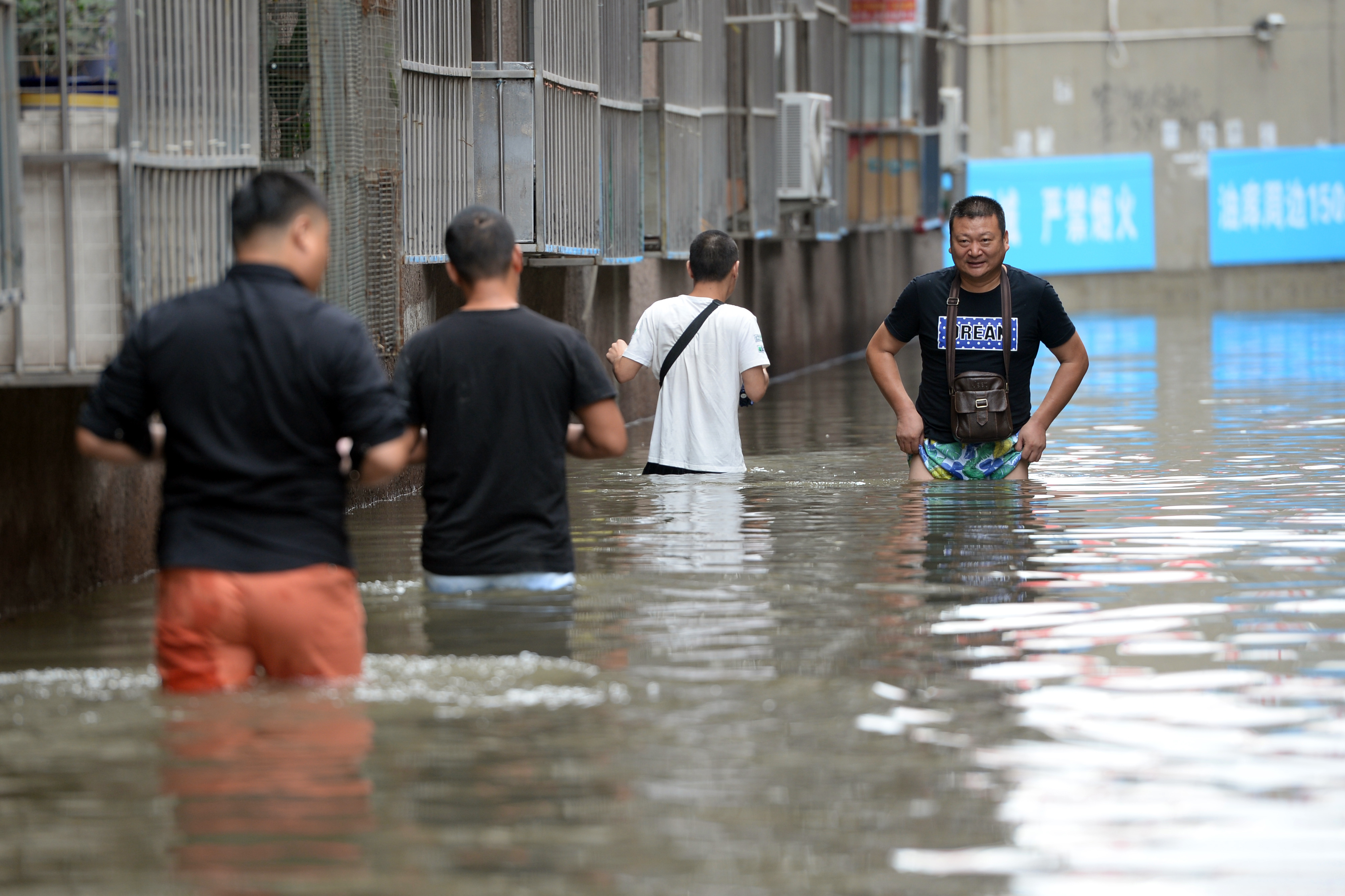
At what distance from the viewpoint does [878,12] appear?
27609 millimetres

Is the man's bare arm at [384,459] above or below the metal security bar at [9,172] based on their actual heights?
below

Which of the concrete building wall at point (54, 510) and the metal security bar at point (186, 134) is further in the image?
the concrete building wall at point (54, 510)

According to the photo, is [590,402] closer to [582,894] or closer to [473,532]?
[473,532]

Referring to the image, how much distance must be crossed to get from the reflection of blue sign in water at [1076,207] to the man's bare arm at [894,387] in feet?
98.0

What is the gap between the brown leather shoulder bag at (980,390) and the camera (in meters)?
9.27

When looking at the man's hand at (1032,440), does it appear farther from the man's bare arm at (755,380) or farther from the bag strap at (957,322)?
the man's bare arm at (755,380)

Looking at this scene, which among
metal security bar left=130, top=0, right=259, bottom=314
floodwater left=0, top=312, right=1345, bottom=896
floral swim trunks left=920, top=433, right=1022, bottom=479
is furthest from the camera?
floral swim trunks left=920, top=433, right=1022, bottom=479

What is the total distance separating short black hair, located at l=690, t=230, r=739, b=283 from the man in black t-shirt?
3.52 meters

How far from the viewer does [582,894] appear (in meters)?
4.05

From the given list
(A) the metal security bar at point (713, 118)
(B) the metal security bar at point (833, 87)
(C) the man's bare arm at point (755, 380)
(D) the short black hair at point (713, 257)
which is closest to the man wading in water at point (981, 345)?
(C) the man's bare arm at point (755, 380)

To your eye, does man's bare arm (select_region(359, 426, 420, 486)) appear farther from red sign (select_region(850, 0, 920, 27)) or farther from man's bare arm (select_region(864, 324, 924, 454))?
red sign (select_region(850, 0, 920, 27))

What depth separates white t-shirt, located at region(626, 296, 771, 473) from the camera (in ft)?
32.4

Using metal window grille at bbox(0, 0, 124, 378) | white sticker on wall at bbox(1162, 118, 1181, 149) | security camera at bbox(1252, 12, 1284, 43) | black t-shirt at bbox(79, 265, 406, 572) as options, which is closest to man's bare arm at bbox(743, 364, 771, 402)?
metal window grille at bbox(0, 0, 124, 378)

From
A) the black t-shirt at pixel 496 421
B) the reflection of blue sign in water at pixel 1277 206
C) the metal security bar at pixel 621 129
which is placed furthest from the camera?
the reflection of blue sign in water at pixel 1277 206
